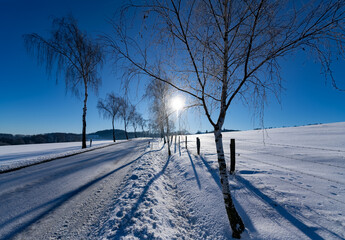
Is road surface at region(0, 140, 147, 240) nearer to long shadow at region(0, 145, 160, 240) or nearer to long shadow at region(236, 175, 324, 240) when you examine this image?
long shadow at region(0, 145, 160, 240)

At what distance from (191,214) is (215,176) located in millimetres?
1900

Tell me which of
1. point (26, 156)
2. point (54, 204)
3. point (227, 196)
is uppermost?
point (227, 196)

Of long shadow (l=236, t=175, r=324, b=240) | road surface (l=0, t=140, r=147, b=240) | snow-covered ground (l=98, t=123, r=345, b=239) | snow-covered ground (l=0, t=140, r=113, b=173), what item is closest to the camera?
long shadow (l=236, t=175, r=324, b=240)

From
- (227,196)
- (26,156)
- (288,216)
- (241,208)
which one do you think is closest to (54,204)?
(227,196)

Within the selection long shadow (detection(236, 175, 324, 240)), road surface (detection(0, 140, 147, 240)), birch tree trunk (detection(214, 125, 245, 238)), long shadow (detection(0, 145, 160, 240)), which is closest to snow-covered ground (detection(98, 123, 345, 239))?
long shadow (detection(236, 175, 324, 240))

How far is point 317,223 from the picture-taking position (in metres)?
1.96

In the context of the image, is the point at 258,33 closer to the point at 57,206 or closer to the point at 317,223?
the point at 317,223

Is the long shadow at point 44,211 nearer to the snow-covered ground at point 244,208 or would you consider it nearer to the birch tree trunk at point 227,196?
the snow-covered ground at point 244,208

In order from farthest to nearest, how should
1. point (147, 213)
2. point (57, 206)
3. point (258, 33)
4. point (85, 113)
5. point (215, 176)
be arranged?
point (85, 113), point (215, 176), point (57, 206), point (147, 213), point (258, 33)

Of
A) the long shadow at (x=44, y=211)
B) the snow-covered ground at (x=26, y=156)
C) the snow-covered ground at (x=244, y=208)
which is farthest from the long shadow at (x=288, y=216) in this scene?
the snow-covered ground at (x=26, y=156)

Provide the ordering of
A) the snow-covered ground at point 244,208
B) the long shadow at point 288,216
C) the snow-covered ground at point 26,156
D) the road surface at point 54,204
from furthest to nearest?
the snow-covered ground at point 26,156, the road surface at point 54,204, the snow-covered ground at point 244,208, the long shadow at point 288,216

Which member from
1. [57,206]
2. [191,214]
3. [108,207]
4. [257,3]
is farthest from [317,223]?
[57,206]

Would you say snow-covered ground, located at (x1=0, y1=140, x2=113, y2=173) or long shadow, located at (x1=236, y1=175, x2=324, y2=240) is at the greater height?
long shadow, located at (x1=236, y1=175, x2=324, y2=240)

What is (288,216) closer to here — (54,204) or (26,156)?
(54,204)
